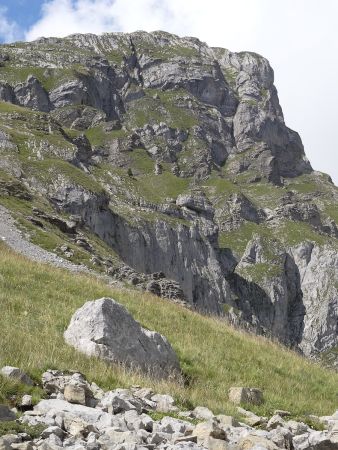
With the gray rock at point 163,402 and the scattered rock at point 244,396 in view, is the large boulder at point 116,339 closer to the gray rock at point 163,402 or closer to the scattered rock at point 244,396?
the scattered rock at point 244,396

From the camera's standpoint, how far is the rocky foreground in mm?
6398

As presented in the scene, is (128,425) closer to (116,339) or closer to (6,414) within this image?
(6,414)

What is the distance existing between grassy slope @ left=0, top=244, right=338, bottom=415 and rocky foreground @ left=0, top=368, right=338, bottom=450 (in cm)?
69

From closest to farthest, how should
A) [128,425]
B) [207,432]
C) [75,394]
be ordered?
[207,432] < [128,425] < [75,394]

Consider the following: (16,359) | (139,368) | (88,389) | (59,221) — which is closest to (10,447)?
(88,389)

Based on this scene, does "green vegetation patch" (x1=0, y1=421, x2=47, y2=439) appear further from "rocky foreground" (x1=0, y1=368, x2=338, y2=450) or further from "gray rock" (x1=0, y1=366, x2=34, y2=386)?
"gray rock" (x1=0, y1=366, x2=34, y2=386)

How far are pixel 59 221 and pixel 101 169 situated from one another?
136 meters

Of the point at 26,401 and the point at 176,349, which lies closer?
the point at 26,401

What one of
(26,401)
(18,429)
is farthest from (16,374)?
(18,429)

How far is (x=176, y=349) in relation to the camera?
1558 centimetres

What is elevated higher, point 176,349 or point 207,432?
point 207,432

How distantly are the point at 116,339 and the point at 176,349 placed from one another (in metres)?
3.66

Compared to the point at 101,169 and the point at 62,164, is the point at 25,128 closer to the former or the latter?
the point at 62,164

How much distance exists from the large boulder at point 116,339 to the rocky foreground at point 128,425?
2055 mm
